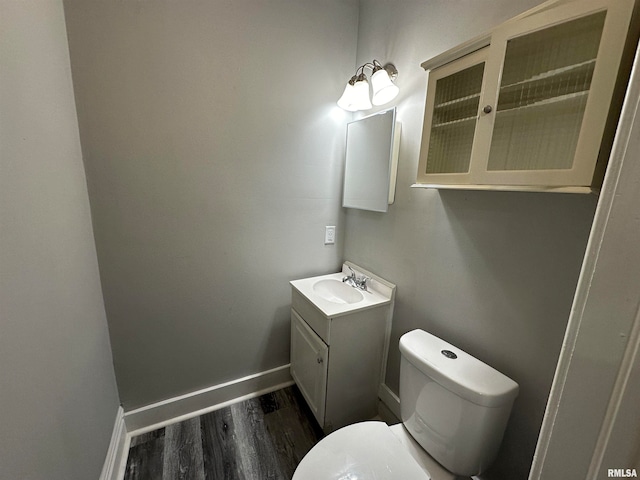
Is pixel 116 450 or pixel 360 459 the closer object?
pixel 360 459

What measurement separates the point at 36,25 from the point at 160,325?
4.33 ft

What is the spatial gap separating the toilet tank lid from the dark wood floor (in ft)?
3.00

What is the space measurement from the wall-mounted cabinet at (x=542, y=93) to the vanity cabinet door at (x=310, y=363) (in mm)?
1029

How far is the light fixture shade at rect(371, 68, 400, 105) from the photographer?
1280 mm

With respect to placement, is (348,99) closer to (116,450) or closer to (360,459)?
(360,459)

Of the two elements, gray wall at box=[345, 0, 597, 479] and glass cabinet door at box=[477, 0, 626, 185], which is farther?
gray wall at box=[345, 0, 597, 479]

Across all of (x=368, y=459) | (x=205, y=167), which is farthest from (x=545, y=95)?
(x=205, y=167)

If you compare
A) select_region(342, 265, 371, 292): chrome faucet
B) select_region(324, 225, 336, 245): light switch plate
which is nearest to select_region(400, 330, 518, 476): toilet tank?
select_region(342, 265, 371, 292): chrome faucet

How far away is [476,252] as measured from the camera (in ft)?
3.39

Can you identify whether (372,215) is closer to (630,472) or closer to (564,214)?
(564,214)

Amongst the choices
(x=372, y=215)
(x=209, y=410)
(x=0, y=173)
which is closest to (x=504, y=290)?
(x=372, y=215)

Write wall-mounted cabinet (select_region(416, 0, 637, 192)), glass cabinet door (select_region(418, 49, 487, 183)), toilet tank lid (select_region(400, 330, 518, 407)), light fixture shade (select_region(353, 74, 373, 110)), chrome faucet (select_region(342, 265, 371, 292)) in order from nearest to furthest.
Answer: wall-mounted cabinet (select_region(416, 0, 637, 192)) < toilet tank lid (select_region(400, 330, 518, 407)) < glass cabinet door (select_region(418, 49, 487, 183)) < light fixture shade (select_region(353, 74, 373, 110)) < chrome faucet (select_region(342, 265, 371, 292))

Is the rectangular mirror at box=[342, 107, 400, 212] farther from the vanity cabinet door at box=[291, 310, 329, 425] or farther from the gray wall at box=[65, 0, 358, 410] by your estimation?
the vanity cabinet door at box=[291, 310, 329, 425]

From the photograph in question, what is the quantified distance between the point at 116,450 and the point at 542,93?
2284mm
